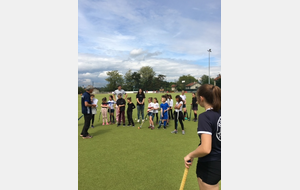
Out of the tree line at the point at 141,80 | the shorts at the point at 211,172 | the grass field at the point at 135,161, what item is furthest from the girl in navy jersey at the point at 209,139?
the tree line at the point at 141,80

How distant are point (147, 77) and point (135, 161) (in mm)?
89554

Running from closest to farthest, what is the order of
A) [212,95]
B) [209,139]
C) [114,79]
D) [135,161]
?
[209,139] → [212,95] → [135,161] → [114,79]

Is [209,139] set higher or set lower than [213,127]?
lower

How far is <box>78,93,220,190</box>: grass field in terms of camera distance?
380cm

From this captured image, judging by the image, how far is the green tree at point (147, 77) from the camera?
294 feet

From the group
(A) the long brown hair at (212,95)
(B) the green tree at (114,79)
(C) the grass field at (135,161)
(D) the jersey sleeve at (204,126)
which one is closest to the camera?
(D) the jersey sleeve at (204,126)

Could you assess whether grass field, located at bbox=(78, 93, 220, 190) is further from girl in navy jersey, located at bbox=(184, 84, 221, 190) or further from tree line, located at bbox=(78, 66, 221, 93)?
tree line, located at bbox=(78, 66, 221, 93)

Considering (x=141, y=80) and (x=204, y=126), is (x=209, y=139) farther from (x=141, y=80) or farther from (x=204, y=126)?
(x=141, y=80)

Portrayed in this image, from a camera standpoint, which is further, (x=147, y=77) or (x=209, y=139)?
(x=147, y=77)

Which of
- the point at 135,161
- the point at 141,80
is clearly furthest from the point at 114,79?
the point at 135,161

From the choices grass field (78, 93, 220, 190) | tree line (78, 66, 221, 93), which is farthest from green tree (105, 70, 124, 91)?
grass field (78, 93, 220, 190)

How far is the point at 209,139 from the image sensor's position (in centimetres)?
159

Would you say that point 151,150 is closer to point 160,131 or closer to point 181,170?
point 181,170

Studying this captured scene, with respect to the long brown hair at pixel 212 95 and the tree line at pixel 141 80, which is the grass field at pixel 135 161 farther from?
the tree line at pixel 141 80
